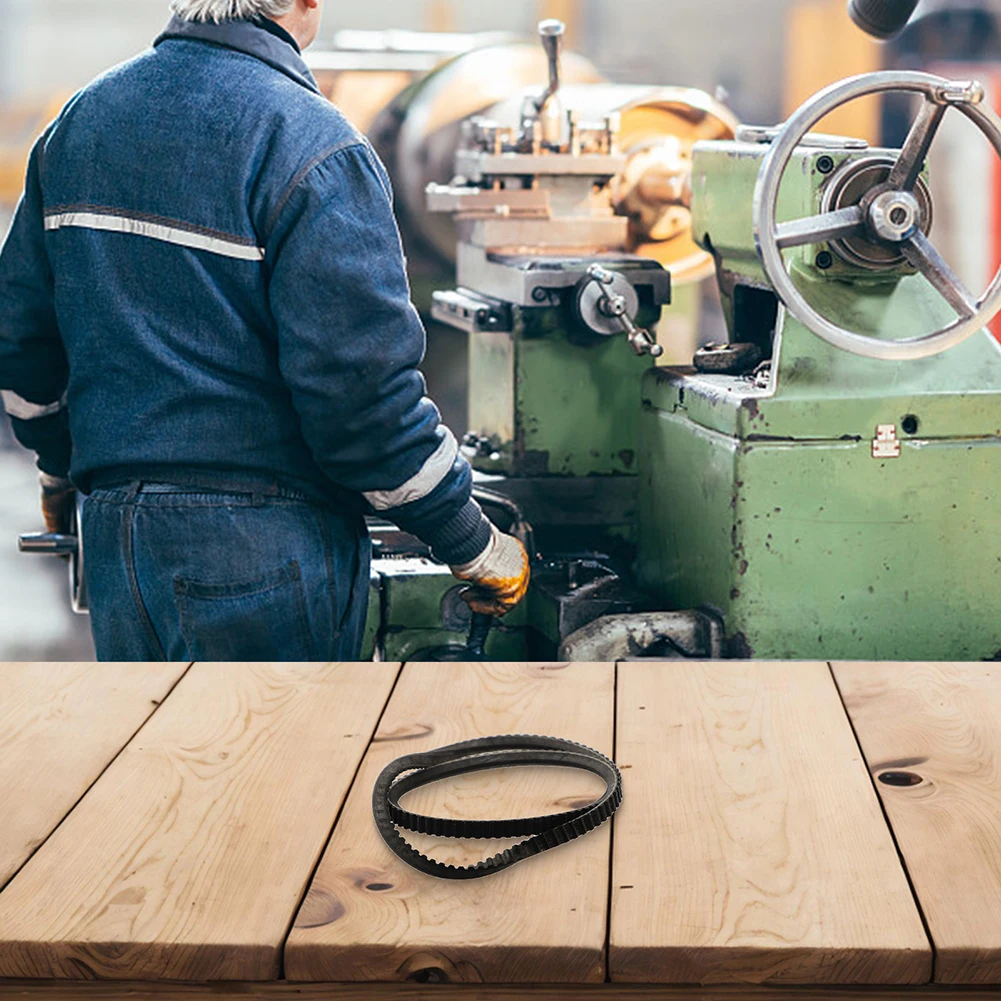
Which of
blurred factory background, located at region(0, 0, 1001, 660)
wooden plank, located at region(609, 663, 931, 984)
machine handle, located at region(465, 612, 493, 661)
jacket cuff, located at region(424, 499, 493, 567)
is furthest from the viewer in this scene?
blurred factory background, located at region(0, 0, 1001, 660)

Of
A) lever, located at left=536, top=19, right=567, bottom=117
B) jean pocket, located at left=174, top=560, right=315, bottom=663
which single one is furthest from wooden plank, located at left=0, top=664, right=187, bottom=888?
lever, located at left=536, top=19, right=567, bottom=117

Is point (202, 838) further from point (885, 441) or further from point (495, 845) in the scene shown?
point (885, 441)

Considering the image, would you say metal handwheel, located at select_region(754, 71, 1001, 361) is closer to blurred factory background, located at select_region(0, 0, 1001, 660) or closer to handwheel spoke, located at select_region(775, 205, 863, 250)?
handwheel spoke, located at select_region(775, 205, 863, 250)

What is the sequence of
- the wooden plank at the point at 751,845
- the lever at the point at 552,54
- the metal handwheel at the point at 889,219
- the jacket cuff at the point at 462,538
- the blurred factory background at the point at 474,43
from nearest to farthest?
1. the wooden plank at the point at 751,845
2. the metal handwheel at the point at 889,219
3. the jacket cuff at the point at 462,538
4. the lever at the point at 552,54
5. the blurred factory background at the point at 474,43

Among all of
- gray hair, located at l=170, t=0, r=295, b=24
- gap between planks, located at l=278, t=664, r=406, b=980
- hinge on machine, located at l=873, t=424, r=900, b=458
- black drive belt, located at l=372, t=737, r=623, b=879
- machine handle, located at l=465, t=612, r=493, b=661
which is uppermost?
gray hair, located at l=170, t=0, r=295, b=24

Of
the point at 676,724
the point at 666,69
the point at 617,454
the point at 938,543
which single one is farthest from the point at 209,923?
the point at 666,69

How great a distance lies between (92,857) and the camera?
35.6 inches

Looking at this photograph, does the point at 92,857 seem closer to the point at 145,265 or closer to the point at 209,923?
the point at 209,923

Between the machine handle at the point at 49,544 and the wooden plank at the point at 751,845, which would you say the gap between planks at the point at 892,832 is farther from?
the machine handle at the point at 49,544

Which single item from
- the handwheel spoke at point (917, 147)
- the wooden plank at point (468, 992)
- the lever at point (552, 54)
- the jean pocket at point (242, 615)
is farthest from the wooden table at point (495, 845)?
the lever at point (552, 54)

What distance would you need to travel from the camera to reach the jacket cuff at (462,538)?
1.71m

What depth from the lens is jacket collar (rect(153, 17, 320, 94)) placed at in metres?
1.59

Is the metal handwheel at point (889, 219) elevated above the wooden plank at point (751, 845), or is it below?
above

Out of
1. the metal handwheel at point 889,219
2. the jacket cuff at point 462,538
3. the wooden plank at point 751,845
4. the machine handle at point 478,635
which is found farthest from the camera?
the machine handle at point 478,635
